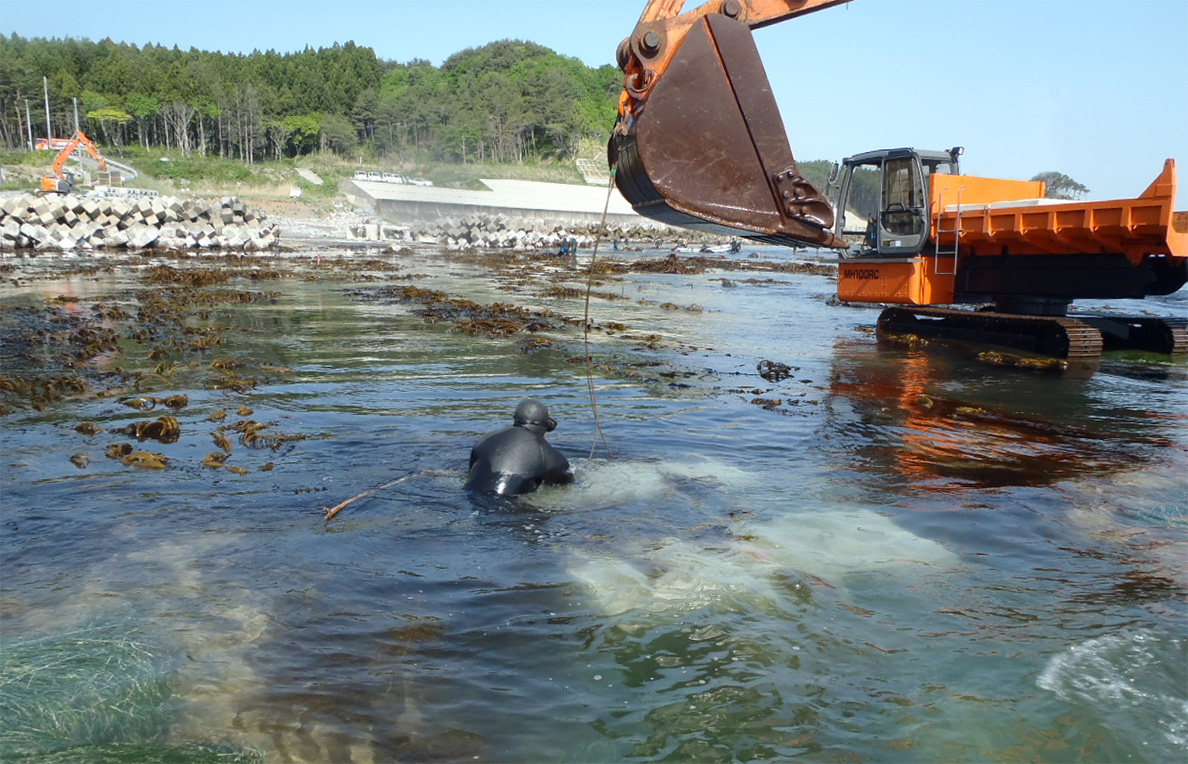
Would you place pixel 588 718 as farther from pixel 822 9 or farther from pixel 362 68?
pixel 362 68

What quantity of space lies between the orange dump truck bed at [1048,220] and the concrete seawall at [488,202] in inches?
1474

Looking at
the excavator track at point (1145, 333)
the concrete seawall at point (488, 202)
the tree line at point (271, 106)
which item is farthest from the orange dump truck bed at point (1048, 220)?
the tree line at point (271, 106)

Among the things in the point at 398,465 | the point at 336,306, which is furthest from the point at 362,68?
the point at 398,465

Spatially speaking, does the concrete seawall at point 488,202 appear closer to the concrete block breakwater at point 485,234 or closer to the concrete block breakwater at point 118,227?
the concrete block breakwater at point 485,234

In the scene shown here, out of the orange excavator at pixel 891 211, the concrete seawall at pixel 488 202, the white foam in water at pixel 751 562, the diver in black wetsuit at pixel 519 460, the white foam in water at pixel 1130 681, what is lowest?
the white foam in water at pixel 1130 681

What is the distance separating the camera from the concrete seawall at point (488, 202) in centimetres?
5716

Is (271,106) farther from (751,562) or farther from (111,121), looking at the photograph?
(751,562)

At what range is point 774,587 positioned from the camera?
4402mm

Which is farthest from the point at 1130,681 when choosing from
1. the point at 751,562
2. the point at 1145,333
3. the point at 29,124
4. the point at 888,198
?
the point at 29,124

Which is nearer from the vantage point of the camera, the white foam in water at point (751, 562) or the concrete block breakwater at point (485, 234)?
the white foam in water at point (751, 562)

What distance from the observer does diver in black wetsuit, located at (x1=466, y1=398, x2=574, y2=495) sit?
18.4 ft

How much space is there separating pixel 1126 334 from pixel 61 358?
1517cm

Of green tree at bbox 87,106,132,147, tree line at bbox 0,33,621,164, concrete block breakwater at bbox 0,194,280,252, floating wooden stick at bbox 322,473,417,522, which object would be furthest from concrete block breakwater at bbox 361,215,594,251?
green tree at bbox 87,106,132,147

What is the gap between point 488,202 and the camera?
63.2m
